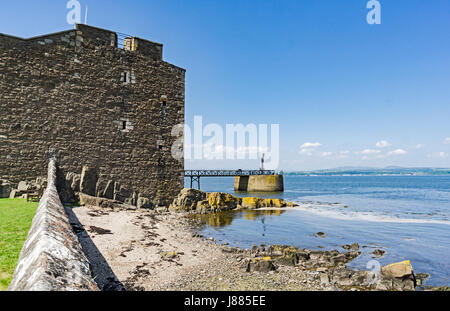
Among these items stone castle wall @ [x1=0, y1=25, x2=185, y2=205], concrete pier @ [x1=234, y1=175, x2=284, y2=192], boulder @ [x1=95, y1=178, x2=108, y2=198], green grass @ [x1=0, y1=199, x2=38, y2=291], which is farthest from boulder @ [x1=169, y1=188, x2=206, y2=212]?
concrete pier @ [x1=234, y1=175, x2=284, y2=192]

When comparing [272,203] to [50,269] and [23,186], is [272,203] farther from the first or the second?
[50,269]

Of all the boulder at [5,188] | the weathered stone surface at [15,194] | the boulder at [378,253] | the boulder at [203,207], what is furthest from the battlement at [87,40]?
the boulder at [378,253]

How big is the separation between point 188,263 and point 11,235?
186 inches

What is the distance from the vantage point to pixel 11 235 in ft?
17.7

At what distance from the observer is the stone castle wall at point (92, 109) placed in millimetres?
12336

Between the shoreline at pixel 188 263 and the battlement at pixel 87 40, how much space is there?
8.37m

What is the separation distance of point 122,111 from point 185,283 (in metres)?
11.3

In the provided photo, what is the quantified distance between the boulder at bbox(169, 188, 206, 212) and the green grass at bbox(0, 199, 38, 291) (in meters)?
9.09

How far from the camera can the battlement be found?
12492 mm

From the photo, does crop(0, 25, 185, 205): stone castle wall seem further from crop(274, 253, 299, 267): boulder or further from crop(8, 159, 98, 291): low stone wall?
crop(8, 159, 98, 291): low stone wall

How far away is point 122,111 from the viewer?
49.8ft

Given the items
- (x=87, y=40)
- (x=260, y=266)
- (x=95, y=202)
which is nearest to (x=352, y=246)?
(x=260, y=266)

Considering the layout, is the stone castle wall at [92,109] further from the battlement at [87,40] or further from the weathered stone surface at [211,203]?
the weathered stone surface at [211,203]
